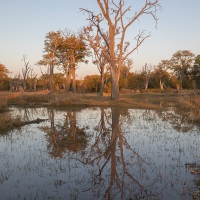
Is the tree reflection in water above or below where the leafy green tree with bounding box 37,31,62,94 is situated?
below

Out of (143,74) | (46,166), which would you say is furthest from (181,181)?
(143,74)

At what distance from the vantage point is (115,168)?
6.30 m

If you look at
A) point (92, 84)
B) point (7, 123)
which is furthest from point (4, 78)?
point (7, 123)

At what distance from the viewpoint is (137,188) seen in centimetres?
512

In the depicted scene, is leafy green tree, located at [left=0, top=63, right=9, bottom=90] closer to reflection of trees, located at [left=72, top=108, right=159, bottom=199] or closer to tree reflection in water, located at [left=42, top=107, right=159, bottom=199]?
tree reflection in water, located at [left=42, top=107, right=159, bottom=199]

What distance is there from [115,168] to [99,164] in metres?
0.49

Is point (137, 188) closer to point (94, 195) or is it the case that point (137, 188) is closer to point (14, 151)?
point (94, 195)

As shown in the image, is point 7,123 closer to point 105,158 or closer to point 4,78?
point 105,158

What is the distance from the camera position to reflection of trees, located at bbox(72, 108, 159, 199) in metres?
4.98

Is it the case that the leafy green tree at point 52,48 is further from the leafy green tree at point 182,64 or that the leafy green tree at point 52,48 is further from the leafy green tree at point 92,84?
the leafy green tree at point 182,64

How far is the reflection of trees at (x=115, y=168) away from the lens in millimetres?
4977

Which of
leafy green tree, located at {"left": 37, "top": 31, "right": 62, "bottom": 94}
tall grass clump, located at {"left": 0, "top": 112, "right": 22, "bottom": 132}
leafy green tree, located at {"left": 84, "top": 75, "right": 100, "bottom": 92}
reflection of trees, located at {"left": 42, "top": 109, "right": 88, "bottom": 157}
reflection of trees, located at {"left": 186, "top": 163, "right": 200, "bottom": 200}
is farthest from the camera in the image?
leafy green tree, located at {"left": 84, "top": 75, "right": 100, "bottom": 92}

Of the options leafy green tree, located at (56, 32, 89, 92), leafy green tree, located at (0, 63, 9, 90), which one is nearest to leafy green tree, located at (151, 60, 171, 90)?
leafy green tree, located at (56, 32, 89, 92)

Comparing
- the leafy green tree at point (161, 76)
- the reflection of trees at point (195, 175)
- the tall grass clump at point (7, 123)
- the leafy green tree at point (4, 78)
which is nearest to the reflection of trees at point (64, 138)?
the tall grass clump at point (7, 123)
